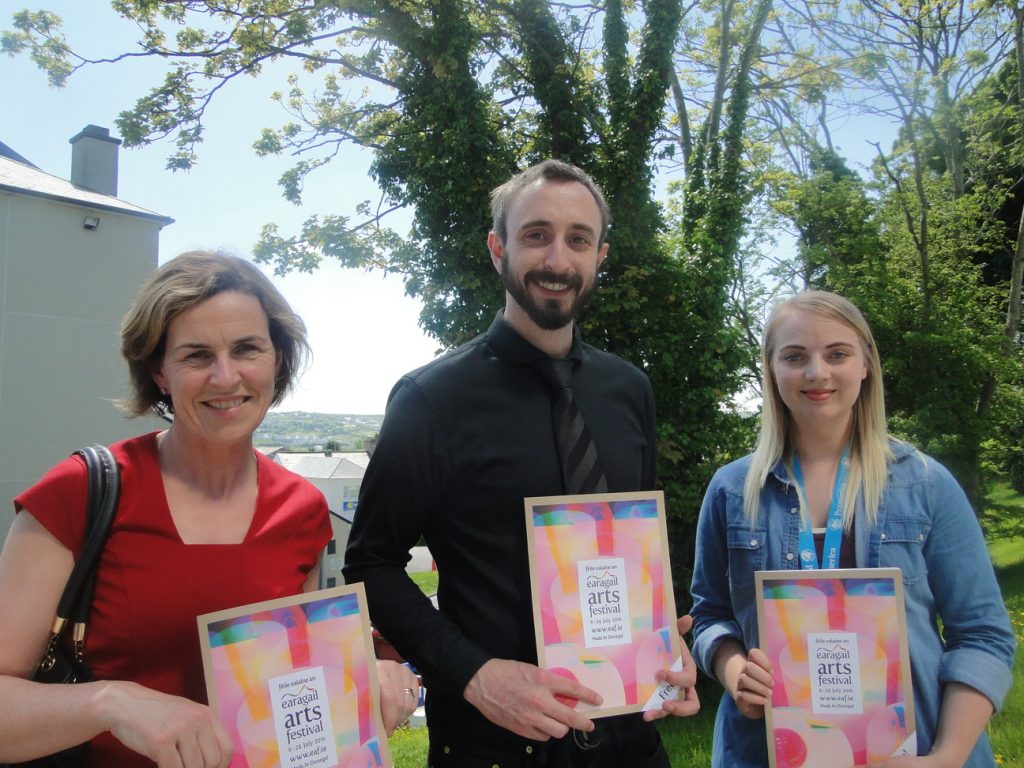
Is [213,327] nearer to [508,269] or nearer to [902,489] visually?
[508,269]

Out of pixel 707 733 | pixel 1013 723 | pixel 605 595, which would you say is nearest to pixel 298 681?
pixel 605 595

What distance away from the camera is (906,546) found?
80.8 inches

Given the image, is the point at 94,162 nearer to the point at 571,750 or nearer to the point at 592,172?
the point at 592,172

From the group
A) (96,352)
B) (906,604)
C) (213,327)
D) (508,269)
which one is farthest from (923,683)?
(96,352)

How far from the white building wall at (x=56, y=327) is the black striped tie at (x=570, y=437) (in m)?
16.7

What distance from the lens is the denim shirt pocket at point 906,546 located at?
204cm

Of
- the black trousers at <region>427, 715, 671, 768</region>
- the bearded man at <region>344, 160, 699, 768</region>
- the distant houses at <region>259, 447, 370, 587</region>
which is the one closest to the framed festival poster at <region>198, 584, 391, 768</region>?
the bearded man at <region>344, 160, 699, 768</region>

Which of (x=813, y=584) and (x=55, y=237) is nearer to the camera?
(x=813, y=584)

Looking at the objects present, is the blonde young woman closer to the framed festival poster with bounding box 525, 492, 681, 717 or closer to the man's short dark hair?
the framed festival poster with bounding box 525, 492, 681, 717

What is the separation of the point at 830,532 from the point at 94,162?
23.6 meters

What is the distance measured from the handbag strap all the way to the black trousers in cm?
108

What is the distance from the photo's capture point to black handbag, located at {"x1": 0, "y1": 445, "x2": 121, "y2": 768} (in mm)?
1594

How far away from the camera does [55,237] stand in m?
18.0

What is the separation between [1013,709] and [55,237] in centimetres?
2121
